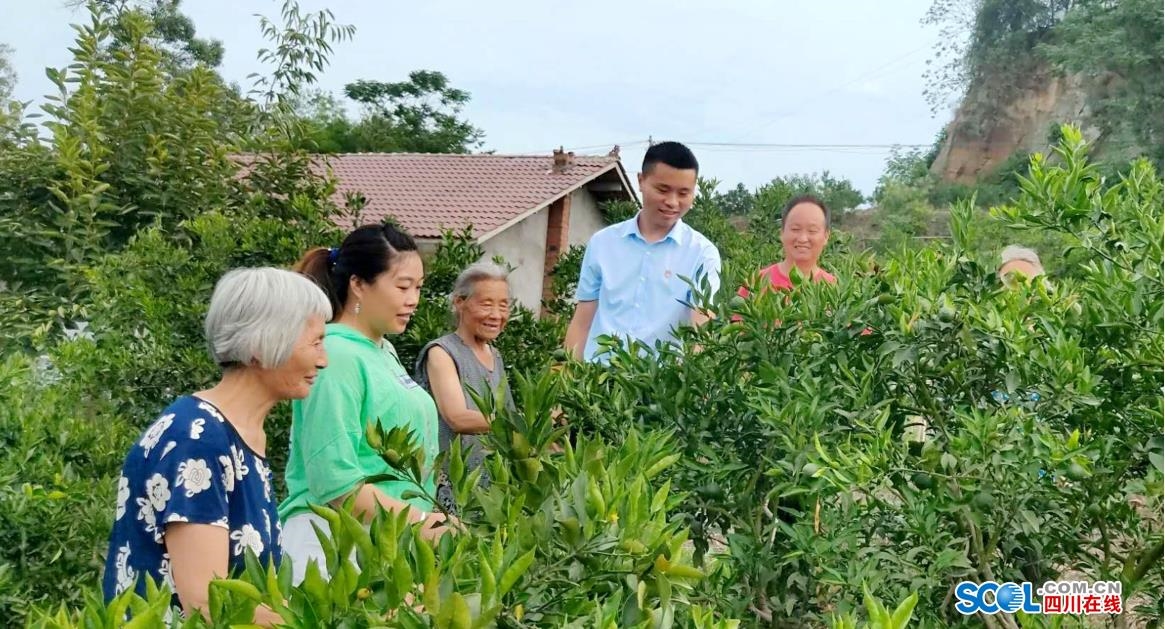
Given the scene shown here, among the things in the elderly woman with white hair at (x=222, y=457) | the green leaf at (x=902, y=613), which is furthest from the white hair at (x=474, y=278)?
the green leaf at (x=902, y=613)

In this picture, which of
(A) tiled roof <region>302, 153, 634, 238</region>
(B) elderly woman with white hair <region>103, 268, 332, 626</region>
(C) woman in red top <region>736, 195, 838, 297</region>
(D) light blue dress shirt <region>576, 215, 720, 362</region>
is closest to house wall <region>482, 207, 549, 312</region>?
(A) tiled roof <region>302, 153, 634, 238</region>

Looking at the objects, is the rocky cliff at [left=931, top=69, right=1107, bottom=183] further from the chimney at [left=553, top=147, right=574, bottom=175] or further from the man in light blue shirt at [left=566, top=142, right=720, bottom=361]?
the man in light blue shirt at [left=566, top=142, right=720, bottom=361]

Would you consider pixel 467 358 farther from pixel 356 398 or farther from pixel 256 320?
pixel 256 320

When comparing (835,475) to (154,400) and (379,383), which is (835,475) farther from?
(154,400)

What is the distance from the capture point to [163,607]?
1258 mm

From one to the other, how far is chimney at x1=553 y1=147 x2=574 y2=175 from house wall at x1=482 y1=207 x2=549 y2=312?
2.95 feet

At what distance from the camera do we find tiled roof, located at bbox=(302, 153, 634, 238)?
65.8ft

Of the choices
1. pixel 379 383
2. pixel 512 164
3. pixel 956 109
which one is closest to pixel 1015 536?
pixel 379 383

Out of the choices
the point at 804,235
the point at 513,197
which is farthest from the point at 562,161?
the point at 804,235

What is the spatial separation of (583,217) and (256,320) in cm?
2083

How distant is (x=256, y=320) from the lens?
2209 millimetres

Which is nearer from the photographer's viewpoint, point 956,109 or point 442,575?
point 442,575

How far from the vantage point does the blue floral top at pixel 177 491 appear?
2.04 meters

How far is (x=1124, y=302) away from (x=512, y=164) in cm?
2134
